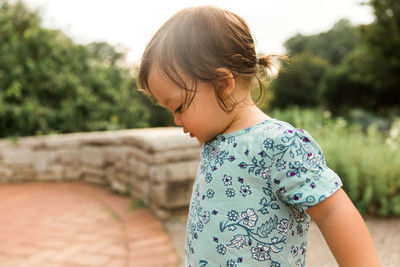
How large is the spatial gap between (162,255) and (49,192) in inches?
99.1

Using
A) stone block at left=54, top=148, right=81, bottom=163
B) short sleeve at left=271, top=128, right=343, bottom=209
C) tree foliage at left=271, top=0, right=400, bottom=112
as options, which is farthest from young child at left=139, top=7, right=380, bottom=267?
stone block at left=54, top=148, right=81, bottom=163

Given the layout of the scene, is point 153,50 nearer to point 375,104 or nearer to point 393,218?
point 393,218

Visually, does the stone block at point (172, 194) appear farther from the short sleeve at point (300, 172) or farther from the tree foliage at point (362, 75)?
the short sleeve at point (300, 172)

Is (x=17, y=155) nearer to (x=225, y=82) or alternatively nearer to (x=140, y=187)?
(x=140, y=187)

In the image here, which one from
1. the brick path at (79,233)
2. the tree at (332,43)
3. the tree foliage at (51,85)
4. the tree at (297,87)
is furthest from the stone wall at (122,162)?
the tree at (332,43)

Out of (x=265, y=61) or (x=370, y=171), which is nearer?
(x=265, y=61)

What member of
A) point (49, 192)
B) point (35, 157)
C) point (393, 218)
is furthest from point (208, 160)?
point (35, 157)

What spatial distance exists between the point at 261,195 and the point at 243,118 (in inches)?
9.1

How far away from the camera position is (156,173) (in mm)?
2879

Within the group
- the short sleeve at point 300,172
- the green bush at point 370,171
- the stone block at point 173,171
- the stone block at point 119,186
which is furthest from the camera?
the stone block at point 119,186

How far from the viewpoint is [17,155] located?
15.7 feet

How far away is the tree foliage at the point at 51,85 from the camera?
5.34 metres

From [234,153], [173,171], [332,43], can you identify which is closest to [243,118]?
[234,153]

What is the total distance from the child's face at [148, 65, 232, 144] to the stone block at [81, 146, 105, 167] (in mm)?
3695
